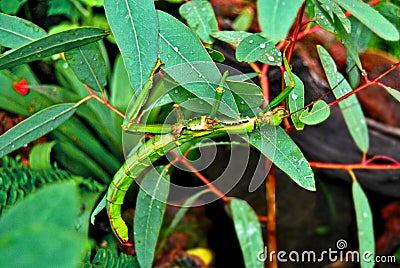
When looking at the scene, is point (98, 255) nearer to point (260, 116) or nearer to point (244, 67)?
point (260, 116)

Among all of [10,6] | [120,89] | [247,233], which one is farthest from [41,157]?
[247,233]

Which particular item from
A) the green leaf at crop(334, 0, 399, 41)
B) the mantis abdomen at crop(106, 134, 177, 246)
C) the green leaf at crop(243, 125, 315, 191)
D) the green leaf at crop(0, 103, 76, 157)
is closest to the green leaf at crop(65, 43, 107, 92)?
the green leaf at crop(0, 103, 76, 157)

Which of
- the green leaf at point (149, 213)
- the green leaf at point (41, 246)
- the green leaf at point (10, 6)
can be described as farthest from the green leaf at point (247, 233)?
the green leaf at point (10, 6)

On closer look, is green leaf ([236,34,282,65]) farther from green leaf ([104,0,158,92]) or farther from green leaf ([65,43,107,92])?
green leaf ([65,43,107,92])

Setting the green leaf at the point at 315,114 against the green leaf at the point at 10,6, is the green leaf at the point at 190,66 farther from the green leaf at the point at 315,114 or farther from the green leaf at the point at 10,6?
the green leaf at the point at 10,6

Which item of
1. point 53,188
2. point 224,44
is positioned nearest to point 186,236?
point 224,44

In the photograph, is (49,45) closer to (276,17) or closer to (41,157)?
(276,17)
